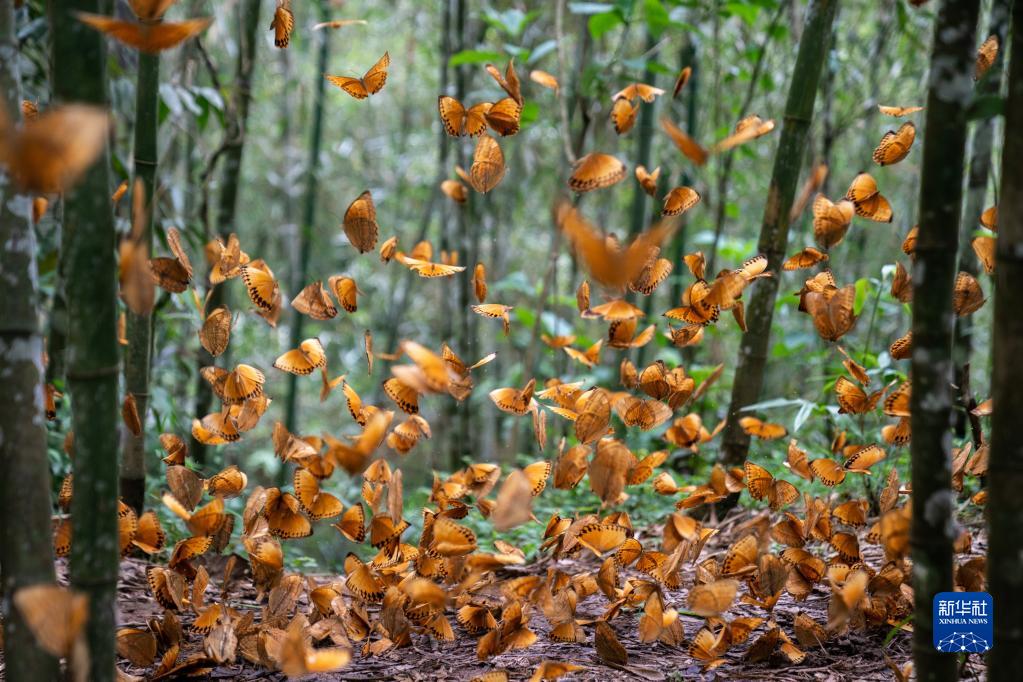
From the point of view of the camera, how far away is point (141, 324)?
1.79 m

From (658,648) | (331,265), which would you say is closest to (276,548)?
(658,648)

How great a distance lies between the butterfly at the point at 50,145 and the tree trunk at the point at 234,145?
159 cm

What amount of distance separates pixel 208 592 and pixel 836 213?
1.62 metres

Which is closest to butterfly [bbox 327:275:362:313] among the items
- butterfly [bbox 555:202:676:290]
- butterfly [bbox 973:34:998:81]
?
butterfly [bbox 555:202:676:290]

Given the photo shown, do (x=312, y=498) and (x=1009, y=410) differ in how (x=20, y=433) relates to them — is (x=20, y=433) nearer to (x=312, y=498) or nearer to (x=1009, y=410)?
(x=312, y=498)

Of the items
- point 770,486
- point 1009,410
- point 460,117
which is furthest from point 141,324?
point 1009,410

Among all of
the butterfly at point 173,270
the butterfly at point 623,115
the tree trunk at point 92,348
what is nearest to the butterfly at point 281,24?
the butterfly at point 173,270

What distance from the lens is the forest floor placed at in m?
1.51

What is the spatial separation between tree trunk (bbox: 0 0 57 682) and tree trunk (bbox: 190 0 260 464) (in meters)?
1.36

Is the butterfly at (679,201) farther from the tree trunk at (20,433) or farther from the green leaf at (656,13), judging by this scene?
the green leaf at (656,13)

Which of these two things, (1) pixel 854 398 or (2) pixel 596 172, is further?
(1) pixel 854 398

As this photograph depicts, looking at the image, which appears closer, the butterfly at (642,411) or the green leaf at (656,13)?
the butterfly at (642,411)

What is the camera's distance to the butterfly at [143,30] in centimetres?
95

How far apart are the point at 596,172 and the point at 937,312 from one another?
712 millimetres
